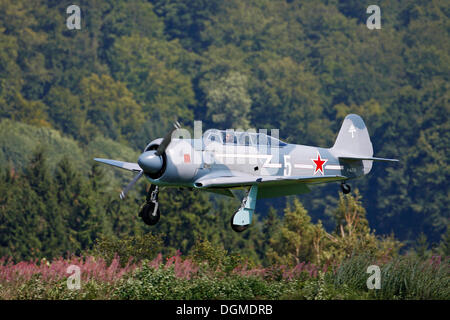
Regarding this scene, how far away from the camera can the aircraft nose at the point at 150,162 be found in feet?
58.4

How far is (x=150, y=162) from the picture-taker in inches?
700

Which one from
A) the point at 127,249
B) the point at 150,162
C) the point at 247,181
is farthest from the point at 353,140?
the point at 150,162

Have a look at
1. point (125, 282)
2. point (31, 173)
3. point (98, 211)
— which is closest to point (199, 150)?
point (125, 282)

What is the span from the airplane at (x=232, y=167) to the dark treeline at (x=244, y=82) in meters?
44.3

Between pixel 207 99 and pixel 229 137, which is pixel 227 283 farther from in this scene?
pixel 207 99

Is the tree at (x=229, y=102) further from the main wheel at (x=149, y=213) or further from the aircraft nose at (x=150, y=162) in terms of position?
the aircraft nose at (x=150, y=162)

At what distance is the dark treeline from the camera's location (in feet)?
283

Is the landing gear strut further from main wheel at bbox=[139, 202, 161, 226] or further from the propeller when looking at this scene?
the propeller

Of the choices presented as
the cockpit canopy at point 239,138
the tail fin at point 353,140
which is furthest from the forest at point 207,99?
the cockpit canopy at point 239,138

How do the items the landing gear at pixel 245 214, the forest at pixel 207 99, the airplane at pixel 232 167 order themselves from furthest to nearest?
the forest at pixel 207 99 → the landing gear at pixel 245 214 → the airplane at pixel 232 167

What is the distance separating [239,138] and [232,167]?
0.64 m

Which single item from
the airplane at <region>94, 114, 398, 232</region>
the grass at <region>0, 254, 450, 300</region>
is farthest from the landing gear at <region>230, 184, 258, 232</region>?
the grass at <region>0, 254, 450, 300</region>

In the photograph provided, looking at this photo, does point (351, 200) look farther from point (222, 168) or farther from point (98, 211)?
point (98, 211)

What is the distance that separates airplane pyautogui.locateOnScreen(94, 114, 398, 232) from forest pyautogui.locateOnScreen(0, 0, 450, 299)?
27887 mm
